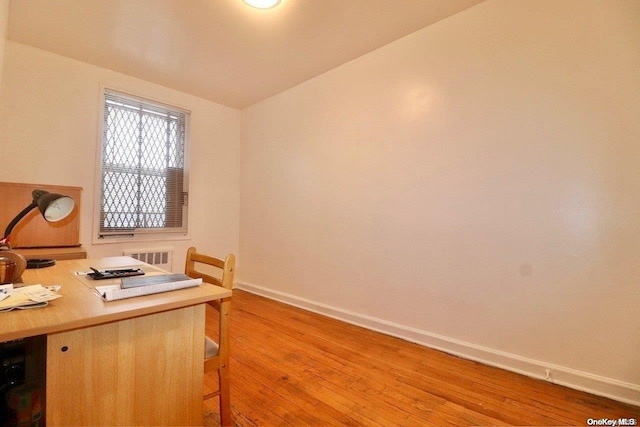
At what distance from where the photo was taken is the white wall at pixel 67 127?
8.14 ft

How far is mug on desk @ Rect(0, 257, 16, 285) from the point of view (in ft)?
3.71

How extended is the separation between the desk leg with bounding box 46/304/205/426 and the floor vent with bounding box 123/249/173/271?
2586 millimetres

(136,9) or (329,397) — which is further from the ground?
(136,9)

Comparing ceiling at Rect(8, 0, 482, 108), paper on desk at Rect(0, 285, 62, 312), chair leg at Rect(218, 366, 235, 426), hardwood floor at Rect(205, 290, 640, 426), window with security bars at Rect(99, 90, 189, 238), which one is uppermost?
ceiling at Rect(8, 0, 482, 108)

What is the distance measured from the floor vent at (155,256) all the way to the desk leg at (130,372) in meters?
2.59

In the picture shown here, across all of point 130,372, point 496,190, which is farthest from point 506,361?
point 130,372

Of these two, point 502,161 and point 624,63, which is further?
point 502,161

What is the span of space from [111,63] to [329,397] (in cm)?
369

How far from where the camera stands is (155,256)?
3.28 m

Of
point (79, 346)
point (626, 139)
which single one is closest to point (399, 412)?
point (79, 346)

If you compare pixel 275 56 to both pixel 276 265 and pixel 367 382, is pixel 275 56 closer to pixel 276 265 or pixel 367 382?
pixel 276 265

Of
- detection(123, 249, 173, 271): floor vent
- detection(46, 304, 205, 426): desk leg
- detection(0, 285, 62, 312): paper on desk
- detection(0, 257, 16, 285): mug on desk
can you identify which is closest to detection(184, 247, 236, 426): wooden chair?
detection(46, 304, 205, 426): desk leg

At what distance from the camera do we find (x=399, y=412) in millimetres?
1457

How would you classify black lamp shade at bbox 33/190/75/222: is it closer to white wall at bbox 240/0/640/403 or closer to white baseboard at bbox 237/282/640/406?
white wall at bbox 240/0/640/403
